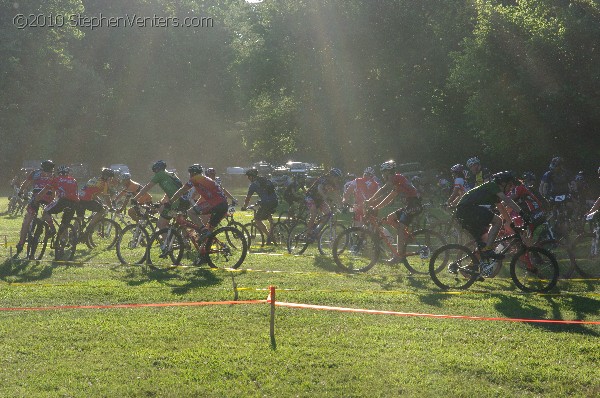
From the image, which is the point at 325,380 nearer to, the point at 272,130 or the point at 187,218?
the point at 187,218

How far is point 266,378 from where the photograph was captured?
796 cm

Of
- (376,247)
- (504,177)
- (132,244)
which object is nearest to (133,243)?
(132,244)

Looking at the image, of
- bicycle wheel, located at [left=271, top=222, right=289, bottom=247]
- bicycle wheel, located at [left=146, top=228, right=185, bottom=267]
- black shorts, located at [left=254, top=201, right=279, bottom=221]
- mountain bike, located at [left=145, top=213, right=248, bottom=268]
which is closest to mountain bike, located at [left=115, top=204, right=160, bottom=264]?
bicycle wheel, located at [left=146, top=228, right=185, bottom=267]

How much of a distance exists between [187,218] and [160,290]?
129 inches

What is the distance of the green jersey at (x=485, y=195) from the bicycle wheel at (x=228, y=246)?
4.30m

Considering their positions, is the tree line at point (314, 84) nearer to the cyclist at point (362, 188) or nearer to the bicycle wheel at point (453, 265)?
the cyclist at point (362, 188)

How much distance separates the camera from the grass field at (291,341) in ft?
25.6

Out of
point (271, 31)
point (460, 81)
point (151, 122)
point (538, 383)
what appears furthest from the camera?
point (151, 122)

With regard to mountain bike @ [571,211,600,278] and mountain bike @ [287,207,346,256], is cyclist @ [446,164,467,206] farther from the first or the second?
mountain bike @ [571,211,600,278]

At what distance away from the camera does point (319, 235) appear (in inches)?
733

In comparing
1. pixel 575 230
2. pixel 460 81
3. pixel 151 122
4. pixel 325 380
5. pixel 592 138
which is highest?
pixel 151 122

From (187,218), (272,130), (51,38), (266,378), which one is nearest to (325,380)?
(266,378)

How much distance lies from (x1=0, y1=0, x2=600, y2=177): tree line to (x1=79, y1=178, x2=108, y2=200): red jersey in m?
16.5

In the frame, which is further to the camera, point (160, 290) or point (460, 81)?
point (460, 81)
